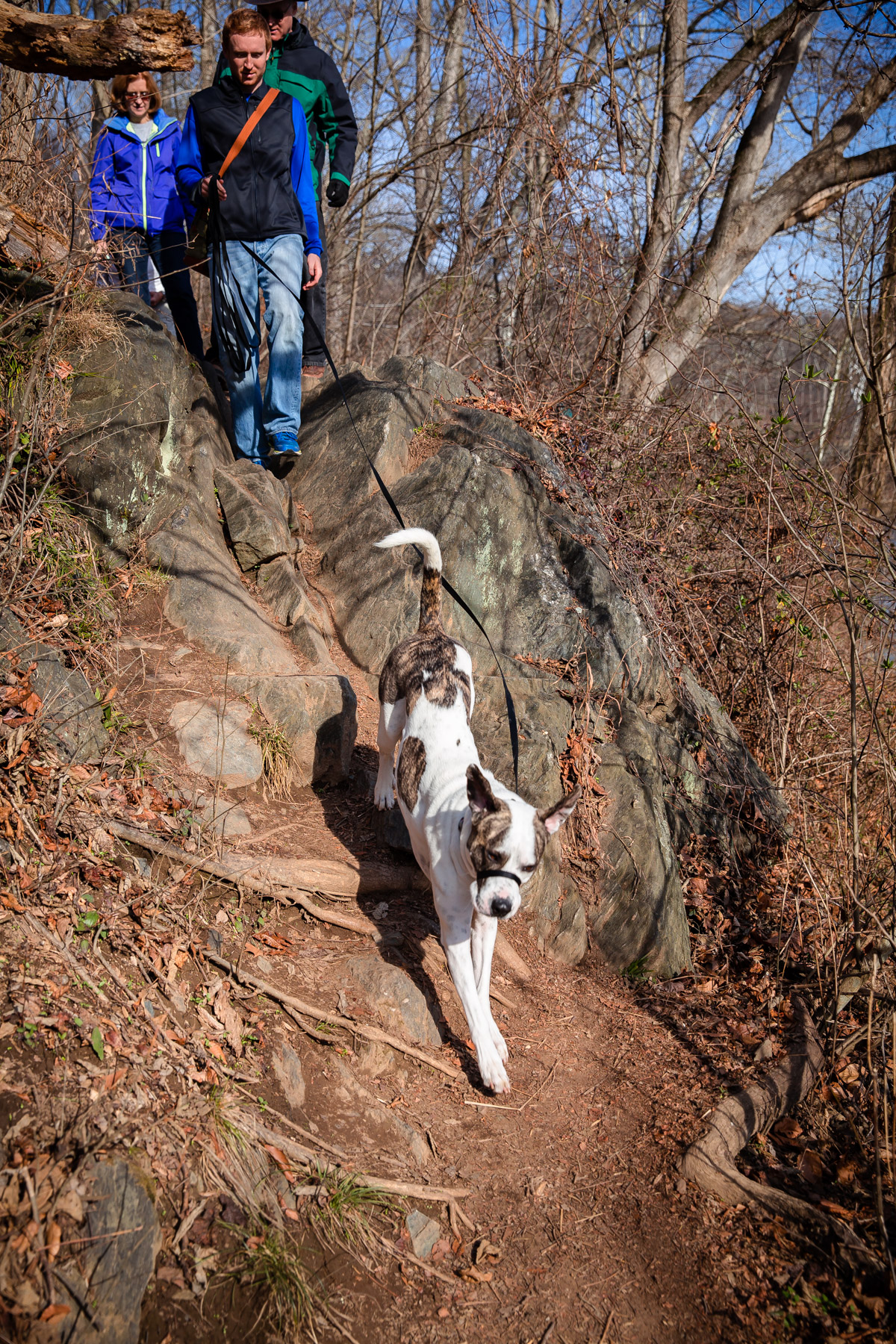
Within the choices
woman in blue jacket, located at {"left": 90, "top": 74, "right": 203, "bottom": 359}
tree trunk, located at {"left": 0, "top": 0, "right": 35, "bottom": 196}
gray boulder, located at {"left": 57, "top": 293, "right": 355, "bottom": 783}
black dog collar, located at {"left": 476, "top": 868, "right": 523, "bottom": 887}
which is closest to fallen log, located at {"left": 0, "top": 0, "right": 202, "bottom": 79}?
tree trunk, located at {"left": 0, "top": 0, "right": 35, "bottom": 196}

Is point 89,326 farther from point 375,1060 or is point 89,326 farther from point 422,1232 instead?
point 422,1232

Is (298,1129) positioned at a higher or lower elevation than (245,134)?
lower

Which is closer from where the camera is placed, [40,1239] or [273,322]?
[40,1239]

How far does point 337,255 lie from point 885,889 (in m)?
12.1

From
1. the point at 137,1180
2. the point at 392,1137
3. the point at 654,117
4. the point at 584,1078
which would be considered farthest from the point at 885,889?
the point at 654,117

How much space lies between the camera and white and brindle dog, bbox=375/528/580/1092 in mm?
3572

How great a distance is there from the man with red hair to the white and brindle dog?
2.90m

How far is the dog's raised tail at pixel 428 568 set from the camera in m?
4.68

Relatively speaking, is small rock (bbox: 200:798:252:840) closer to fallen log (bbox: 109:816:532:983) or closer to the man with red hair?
fallen log (bbox: 109:816:532:983)

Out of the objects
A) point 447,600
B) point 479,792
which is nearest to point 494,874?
point 479,792

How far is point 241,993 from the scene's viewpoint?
142 inches

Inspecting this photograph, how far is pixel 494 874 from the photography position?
355 centimetres

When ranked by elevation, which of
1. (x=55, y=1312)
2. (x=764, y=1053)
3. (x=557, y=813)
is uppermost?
(x=557, y=813)

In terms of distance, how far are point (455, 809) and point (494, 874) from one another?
529mm
